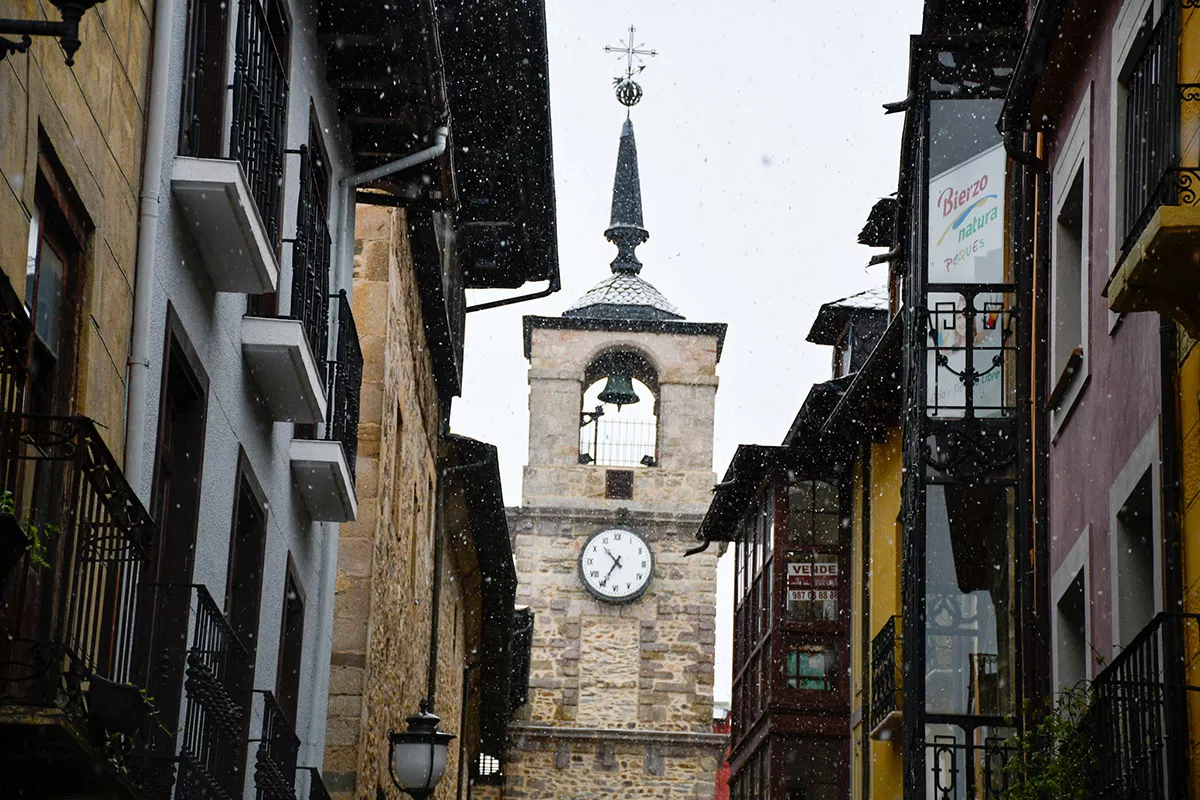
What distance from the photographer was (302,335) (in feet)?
32.2

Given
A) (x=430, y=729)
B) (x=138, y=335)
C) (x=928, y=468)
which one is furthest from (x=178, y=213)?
(x=928, y=468)

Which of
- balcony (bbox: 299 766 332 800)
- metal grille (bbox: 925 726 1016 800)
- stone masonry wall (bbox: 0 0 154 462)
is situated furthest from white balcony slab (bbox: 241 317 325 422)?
metal grille (bbox: 925 726 1016 800)

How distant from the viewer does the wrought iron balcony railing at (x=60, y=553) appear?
520cm

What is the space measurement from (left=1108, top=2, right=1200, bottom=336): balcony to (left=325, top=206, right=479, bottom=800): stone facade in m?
7.06

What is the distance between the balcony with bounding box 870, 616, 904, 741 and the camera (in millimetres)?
18625

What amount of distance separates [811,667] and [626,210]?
28.7m

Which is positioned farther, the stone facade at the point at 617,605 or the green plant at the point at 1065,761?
the stone facade at the point at 617,605

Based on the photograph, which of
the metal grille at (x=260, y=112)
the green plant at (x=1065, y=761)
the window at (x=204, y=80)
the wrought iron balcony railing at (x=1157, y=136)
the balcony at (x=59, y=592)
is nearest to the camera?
the balcony at (x=59, y=592)

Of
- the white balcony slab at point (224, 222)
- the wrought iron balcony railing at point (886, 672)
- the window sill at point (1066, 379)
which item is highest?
the window sill at point (1066, 379)

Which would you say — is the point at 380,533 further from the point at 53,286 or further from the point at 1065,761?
the point at 53,286

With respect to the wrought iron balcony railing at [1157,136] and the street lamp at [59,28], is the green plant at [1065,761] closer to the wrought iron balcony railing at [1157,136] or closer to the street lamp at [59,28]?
the wrought iron balcony railing at [1157,136]

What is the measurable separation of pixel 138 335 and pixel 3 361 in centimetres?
240

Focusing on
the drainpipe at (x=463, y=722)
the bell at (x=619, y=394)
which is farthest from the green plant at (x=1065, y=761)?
the bell at (x=619, y=394)

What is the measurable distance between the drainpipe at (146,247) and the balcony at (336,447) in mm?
3997
